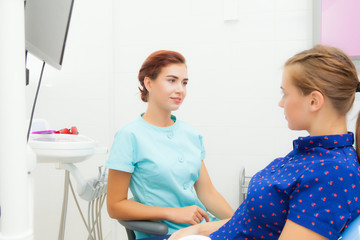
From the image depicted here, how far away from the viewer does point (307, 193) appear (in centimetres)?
83

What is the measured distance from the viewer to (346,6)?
2180mm

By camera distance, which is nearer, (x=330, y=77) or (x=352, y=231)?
(x=352, y=231)

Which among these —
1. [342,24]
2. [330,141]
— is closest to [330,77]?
[330,141]

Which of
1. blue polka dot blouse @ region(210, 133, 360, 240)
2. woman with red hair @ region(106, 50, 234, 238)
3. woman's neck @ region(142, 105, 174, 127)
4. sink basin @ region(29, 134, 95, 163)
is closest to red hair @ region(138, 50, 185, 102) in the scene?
woman with red hair @ region(106, 50, 234, 238)

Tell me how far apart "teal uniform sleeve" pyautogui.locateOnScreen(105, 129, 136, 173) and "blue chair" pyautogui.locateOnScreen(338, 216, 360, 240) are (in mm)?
830

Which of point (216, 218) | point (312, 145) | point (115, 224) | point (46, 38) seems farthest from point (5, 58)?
point (115, 224)

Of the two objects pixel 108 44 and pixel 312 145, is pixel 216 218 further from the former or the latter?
pixel 108 44

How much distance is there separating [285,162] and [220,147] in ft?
4.53

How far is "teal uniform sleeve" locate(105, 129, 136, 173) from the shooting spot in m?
1.37

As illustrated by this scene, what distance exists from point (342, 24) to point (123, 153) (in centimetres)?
167

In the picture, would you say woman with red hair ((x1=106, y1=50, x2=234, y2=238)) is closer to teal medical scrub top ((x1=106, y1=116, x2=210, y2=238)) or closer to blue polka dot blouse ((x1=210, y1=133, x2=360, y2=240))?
teal medical scrub top ((x1=106, y1=116, x2=210, y2=238))

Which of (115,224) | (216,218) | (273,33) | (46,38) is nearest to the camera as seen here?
(46,38)

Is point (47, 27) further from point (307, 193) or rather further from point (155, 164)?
point (307, 193)

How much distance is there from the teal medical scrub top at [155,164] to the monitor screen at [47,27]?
42 cm
